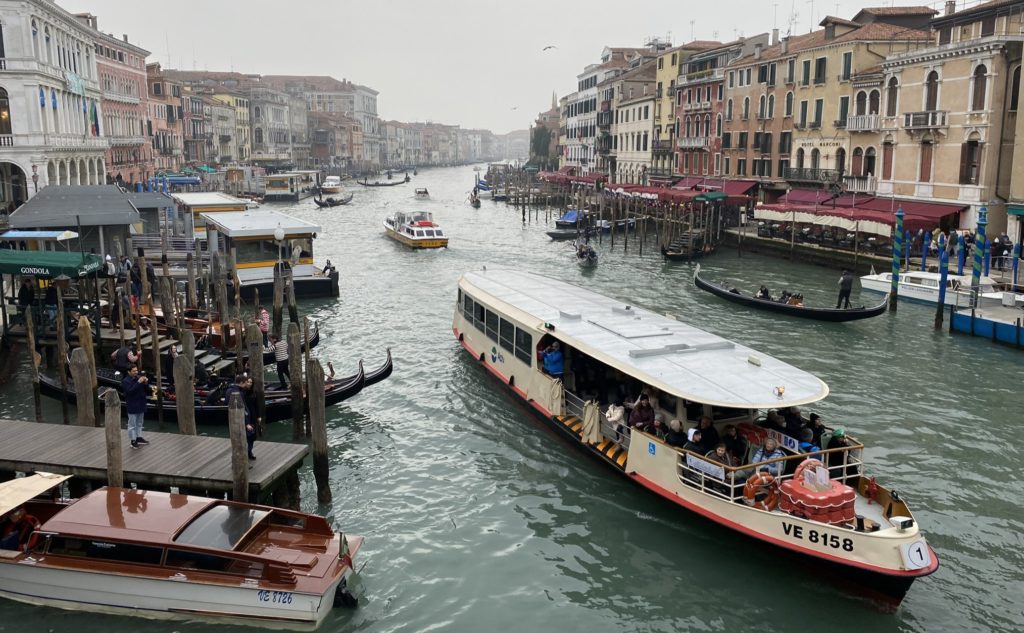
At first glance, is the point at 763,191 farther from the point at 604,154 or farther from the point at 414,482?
the point at 414,482

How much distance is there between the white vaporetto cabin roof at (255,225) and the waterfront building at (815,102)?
84.0 feet

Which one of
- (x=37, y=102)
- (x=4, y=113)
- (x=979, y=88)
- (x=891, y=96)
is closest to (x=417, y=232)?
(x=37, y=102)

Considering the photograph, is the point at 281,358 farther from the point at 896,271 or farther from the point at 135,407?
the point at 896,271

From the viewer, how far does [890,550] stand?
9.20 m

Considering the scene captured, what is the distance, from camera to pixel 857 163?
39.8 meters

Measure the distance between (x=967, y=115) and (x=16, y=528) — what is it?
111ft

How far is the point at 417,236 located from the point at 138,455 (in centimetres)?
3268

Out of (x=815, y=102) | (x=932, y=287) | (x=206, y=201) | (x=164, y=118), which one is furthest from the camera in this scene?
(x=164, y=118)

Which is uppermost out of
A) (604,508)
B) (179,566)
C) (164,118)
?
(164,118)

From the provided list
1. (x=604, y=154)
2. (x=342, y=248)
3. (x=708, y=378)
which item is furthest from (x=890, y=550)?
(x=604, y=154)

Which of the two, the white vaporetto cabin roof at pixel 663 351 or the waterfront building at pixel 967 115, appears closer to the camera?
the white vaporetto cabin roof at pixel 663 351

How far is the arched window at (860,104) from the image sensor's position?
39125 mm

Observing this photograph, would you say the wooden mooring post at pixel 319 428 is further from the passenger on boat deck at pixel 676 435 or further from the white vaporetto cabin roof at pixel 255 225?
the white vaporetto cabin roof at pixel 255 225

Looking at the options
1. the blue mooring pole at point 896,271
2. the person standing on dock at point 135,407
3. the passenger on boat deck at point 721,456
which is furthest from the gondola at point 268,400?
the blue mooring pole at point 896,271
